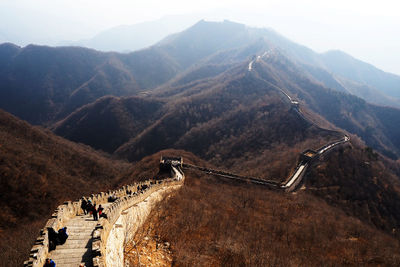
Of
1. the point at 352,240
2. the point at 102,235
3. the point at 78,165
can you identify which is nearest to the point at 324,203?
the point at 352,240

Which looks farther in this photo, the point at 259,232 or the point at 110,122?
the point at 110,122

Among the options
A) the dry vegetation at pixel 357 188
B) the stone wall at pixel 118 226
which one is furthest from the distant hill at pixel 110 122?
the stone wall at pixel 118 226

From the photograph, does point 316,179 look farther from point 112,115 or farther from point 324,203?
point 112,115

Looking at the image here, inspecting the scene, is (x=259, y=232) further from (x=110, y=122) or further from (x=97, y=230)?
(x=110, y=122)

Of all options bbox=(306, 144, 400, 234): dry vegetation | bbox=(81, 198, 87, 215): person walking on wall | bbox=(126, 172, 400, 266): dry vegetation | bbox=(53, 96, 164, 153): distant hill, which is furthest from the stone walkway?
bbox=(53, 96, 164, 153): distant hill

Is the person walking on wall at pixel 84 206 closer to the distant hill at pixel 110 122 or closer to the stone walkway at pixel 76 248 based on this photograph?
the stone walkway at pixel 76 248

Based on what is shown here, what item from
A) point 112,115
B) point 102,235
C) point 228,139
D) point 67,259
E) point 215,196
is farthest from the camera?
point 112,115

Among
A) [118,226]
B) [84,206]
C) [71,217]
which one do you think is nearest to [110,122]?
[84,206]

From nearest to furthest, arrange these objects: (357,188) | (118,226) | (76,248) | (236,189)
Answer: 1. (76,248)
2. (118,226)
3. (236,189)
4. (357,188)
